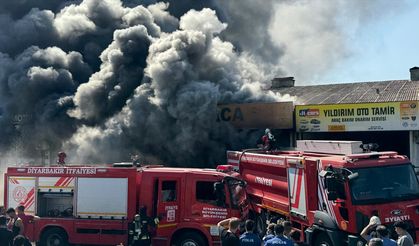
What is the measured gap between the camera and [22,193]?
13062 mm

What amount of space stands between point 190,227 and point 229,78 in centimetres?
1400

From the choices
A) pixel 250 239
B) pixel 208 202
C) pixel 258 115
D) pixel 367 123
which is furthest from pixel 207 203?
pixel 367 123

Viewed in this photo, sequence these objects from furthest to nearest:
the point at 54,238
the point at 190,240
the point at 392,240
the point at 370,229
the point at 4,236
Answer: the point at 54,238, the point at 190,240, the point at 370,229, the point at 4,236, the point at 392,240

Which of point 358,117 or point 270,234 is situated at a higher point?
point 358,117

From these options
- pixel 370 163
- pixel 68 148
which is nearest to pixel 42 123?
pixel 68 148

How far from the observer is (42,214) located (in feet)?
42.2

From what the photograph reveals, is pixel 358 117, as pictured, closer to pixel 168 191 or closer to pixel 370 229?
pixel 168 191

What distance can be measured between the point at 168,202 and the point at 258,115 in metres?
10.8

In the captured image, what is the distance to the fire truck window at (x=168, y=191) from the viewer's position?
39.2 ft

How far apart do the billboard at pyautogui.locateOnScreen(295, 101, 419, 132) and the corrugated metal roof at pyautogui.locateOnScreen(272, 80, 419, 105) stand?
3.96m

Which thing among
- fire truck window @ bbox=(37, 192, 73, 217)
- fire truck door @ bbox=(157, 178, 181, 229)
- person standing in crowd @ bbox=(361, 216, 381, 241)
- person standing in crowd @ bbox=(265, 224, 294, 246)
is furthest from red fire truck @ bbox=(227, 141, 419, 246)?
fire truck window @ bbox=(37, 192, 73, 217)

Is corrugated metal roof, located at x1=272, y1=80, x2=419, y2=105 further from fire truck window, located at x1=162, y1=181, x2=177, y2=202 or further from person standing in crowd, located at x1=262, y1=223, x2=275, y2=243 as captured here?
person standing in crowd, located at x1=262, y1=223, x2=275, y2=243

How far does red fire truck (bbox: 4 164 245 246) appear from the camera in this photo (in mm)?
11695

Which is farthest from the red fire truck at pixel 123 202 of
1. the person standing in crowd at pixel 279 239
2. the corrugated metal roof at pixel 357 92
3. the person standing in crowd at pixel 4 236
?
the corrugated metal roof at pixel 357 92
